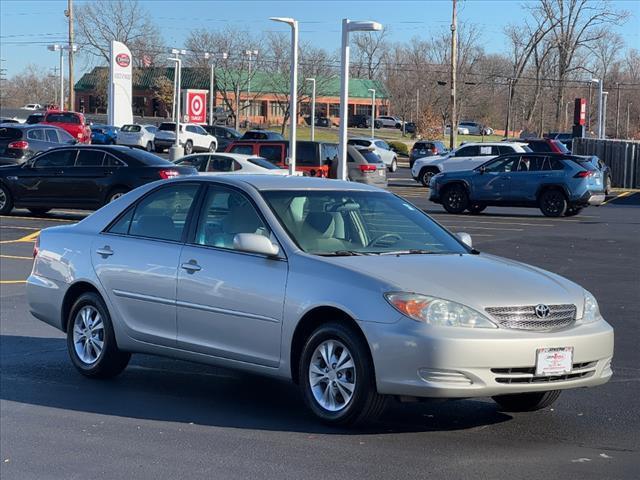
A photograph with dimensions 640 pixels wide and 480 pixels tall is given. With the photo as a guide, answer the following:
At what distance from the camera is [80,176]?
76.1ft

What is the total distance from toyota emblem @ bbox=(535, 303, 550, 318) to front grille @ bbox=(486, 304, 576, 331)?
2 centimetres

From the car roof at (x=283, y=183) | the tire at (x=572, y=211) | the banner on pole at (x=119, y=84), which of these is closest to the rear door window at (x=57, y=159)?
the tire at (x=572, y=211)

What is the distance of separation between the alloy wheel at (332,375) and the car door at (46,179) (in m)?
17.4

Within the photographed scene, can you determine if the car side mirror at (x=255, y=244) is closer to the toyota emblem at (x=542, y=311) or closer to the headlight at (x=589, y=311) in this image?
the toyota emblem at (x=542, y=311)

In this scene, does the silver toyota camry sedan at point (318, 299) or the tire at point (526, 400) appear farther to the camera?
the tire at point (526, 400)

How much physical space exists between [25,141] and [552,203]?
17.4 metres

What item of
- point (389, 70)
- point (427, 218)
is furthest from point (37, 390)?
point (389, 70)

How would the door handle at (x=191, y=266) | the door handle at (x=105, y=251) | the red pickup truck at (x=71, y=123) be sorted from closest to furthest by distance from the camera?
the door handle at (x=191, y=266) → the door handle at (x=105, y=251) → the red pickup truck at (x=71, y=123)

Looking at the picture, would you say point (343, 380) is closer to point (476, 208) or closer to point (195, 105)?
point (476, 208)

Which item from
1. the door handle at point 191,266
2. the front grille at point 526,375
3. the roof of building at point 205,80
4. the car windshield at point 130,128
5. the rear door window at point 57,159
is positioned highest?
A: the roof of building at point 205,80

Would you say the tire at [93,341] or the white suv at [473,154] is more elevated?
the white suv at [473,154]

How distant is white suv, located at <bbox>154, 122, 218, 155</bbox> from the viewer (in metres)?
57.8

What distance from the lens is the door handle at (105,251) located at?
8.40m

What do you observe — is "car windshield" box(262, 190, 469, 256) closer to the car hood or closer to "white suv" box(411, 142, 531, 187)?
the car hood
